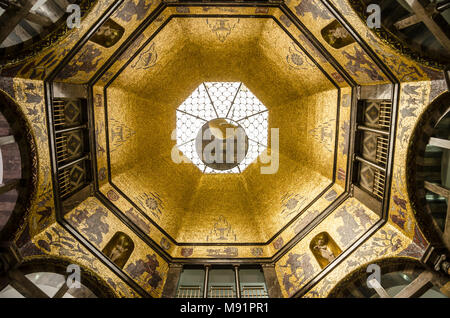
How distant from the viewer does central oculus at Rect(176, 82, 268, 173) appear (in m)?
14.3

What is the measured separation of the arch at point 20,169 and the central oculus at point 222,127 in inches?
304

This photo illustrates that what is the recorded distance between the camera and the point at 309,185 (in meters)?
12.2

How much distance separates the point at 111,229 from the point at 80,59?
6.19 m

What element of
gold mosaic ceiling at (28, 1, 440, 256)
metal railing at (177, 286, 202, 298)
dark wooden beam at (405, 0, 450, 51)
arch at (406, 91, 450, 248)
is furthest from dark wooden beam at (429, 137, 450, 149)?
metal railing at (177, 286, 202, 298)

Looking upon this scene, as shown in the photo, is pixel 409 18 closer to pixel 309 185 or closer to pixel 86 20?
pixel 309 185

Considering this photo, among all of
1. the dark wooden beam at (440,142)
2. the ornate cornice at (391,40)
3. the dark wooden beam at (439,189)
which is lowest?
the dark wooden beam at (439,189)

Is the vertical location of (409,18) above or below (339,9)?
below

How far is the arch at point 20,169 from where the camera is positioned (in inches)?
264

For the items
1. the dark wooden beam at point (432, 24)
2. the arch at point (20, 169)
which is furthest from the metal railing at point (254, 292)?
the dark wooden beam at point (432, 24)

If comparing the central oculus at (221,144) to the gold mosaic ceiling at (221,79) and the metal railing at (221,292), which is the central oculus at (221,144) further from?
the metal railing at (221,292)

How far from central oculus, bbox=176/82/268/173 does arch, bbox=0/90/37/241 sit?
7732 mm
